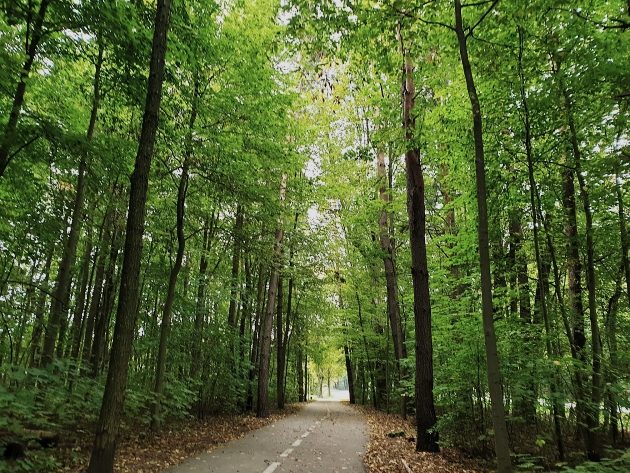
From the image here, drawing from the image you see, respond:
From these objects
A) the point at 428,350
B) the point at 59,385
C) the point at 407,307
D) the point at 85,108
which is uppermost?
the point at 85,108

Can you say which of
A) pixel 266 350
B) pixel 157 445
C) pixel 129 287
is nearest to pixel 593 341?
pixel 129 287

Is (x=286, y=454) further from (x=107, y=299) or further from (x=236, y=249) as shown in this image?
(x=107, y=299)

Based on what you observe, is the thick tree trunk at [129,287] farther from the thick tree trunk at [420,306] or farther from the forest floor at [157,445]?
the thick tree trunk at [420,306]

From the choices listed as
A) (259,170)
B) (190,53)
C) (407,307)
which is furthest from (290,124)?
(407,307)

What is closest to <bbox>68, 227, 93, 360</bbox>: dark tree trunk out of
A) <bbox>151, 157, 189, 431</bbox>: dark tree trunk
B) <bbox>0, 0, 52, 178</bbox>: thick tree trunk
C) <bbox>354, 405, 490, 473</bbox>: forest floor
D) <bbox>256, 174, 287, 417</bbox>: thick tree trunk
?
<bbox>151, 157, 189, 431</bbox>: dark tree trunk

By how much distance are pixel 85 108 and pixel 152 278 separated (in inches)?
223

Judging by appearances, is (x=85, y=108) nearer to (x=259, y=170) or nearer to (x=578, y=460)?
(x=259, y=170)

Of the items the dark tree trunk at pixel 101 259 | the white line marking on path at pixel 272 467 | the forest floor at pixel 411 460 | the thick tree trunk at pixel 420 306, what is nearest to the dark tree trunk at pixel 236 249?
the dark tree trunk at pixel 101 259

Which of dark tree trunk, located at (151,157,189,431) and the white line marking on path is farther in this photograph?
dark tree trunk, located at (151,157,189,431)

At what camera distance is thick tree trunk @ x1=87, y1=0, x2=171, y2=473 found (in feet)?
19.5

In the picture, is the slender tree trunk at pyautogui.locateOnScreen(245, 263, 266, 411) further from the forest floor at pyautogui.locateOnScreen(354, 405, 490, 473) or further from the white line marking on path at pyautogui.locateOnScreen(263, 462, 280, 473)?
the white line marking on path at pyautogui.locateOnScreen(263, 462, 280, 473)

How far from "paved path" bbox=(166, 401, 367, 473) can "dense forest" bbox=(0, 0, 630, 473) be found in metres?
1.81

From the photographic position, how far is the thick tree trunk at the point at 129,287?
5.96 meters

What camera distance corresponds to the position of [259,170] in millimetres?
12961
